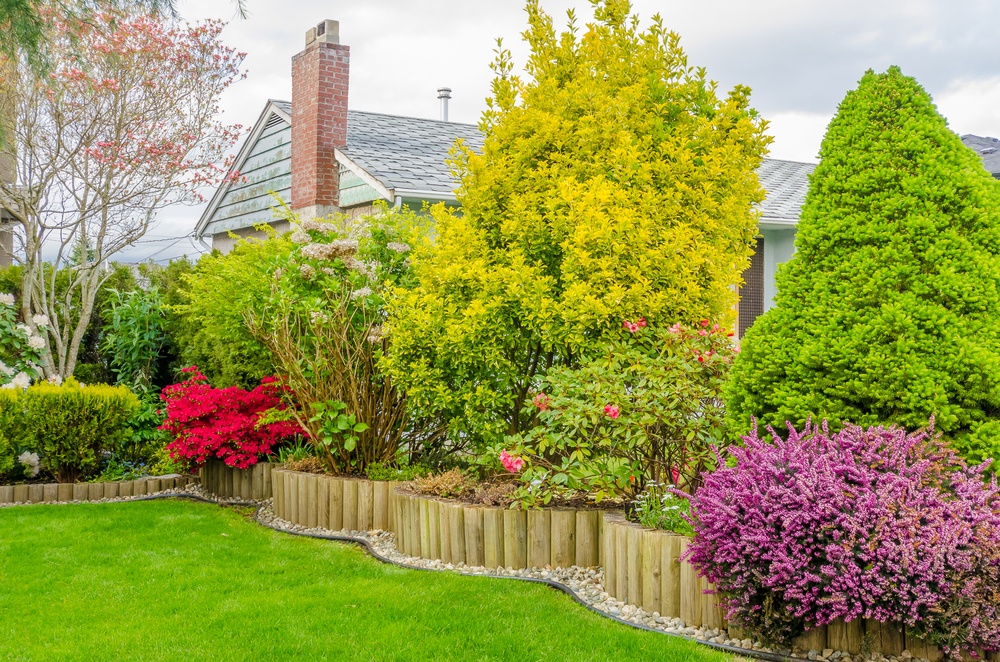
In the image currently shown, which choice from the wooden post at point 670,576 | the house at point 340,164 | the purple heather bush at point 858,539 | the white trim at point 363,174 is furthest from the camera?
the house at point 340,164

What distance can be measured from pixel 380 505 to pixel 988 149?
14.6 metres

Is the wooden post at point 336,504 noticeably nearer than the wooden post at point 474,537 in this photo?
No

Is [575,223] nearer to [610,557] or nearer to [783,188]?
[610,557]

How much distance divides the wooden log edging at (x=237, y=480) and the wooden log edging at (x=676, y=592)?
3748 millimetres

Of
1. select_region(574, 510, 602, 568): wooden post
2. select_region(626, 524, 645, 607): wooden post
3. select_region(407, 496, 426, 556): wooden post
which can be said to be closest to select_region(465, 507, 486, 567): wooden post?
select_region(407, 496, 426, 556): wooden post

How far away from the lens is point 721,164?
237 inches

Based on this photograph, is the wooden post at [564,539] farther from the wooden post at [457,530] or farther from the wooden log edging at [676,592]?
the wooden post at [457,530]

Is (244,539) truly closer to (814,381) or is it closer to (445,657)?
(445,657)

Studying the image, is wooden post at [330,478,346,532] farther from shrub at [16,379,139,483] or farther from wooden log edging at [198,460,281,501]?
shrub at [16,379,139,483]

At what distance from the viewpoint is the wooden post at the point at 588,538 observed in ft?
17.0

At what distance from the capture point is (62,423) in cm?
817

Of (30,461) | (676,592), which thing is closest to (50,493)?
(30,461)

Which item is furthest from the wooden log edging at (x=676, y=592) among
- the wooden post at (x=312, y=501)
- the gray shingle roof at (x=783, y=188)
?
the gray shingle roof at (x=783, y=188)

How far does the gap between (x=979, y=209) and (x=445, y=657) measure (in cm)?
313
